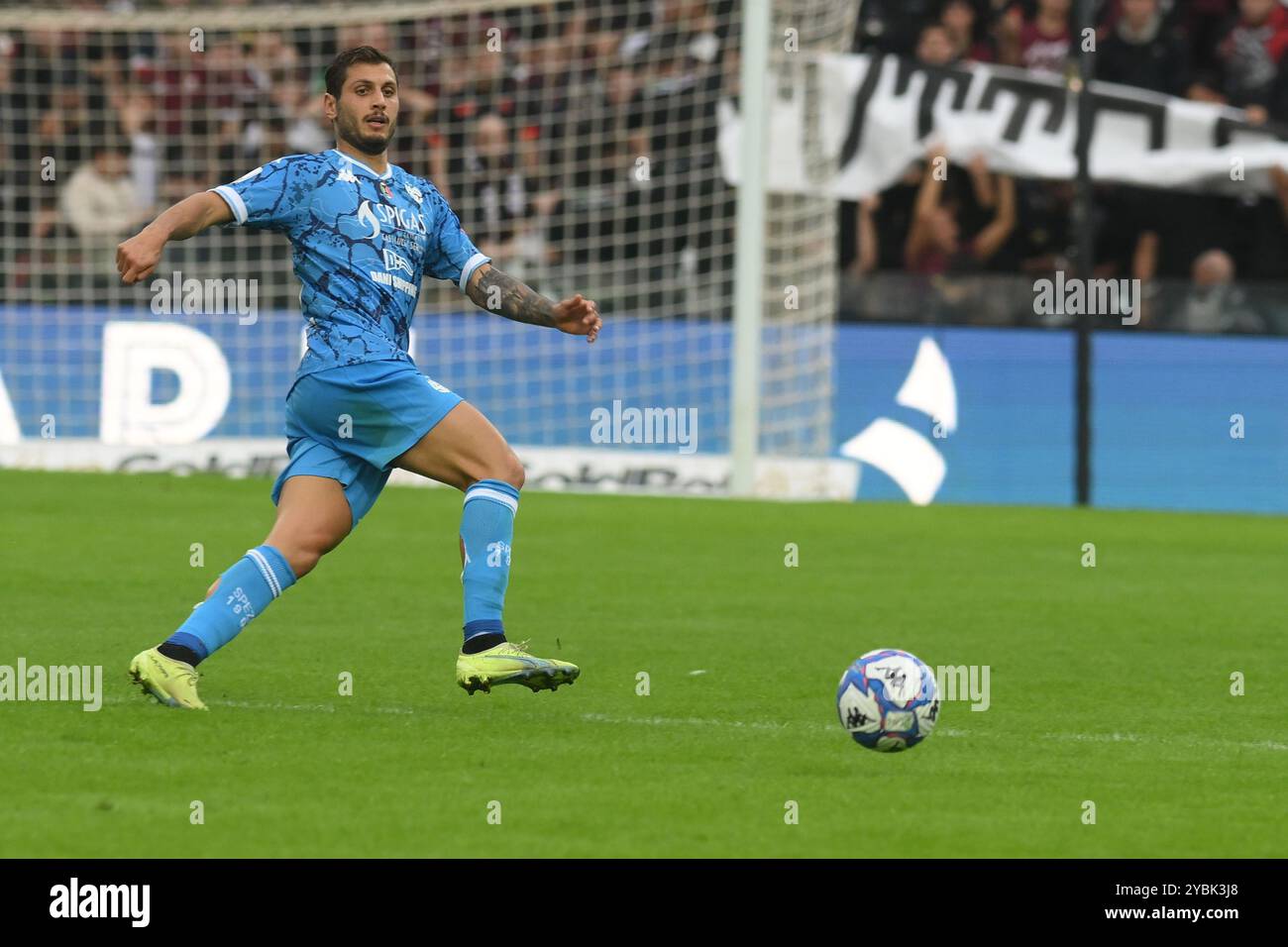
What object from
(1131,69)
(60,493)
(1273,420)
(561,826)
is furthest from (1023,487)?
(561,826)

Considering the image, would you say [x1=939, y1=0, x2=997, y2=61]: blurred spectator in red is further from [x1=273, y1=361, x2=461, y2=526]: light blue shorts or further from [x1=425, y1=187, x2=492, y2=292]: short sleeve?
[x1=273, y1=361, x2=461, y2=526]: light blue shorts

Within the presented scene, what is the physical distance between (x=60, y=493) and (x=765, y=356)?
4846mm

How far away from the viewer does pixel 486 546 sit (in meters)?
7.08

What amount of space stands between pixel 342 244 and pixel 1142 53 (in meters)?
11.2

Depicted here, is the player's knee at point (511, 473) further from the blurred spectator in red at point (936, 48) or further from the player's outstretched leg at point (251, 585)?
the blurred spectator in red at point (936, 48)

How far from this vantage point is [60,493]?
14.2 metres

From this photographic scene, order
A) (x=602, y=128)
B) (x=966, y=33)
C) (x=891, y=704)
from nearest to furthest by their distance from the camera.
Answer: (x=891, y=704)
(x=602, y=128)
(x=966, y=33)

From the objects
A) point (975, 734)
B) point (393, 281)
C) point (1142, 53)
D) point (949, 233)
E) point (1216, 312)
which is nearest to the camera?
point (975, 734)

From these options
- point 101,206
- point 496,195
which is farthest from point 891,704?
point 101,206

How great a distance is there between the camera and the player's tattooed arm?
7.26 metres

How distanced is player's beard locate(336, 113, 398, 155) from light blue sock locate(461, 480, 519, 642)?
43.8 inches

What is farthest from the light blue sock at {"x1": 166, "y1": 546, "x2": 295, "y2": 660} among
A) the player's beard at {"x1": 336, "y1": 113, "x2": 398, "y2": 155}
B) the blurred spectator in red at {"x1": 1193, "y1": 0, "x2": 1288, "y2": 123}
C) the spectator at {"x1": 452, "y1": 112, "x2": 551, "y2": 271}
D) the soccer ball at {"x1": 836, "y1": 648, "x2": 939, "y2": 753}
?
the blurred spectator in red at {"x1": 1193, "y1": 0, "x2": 1288, "y2": 123}

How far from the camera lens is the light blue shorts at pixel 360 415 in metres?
7.05

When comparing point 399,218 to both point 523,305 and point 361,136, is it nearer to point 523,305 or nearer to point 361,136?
point 361,136
